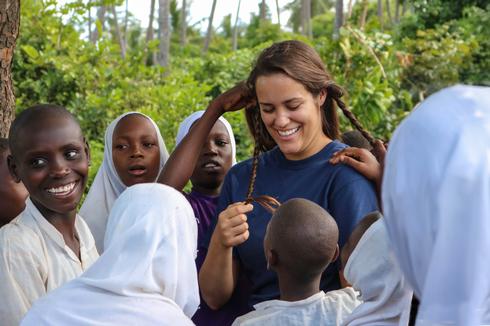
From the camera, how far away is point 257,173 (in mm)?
3262

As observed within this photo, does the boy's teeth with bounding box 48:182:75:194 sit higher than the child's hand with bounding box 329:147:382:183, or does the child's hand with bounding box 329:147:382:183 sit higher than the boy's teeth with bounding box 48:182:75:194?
the child's hand with bounding box 329:147:382:183

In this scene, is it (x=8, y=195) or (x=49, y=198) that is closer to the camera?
(x=49, y=198)

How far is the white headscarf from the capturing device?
1488mm

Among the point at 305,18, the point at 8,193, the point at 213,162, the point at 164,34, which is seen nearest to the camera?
the point at 8,193

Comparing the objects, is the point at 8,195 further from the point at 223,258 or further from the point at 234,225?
the point at 234,225

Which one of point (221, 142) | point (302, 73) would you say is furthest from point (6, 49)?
point (302, 73)

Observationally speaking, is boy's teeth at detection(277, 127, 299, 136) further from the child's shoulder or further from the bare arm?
the child's shoulder

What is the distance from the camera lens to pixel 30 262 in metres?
3.01

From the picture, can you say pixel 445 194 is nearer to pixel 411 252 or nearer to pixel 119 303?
pixel 411 252

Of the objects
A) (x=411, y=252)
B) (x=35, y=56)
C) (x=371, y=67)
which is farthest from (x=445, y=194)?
(x=35, y=56)

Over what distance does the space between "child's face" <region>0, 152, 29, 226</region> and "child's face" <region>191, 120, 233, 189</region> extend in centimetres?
84

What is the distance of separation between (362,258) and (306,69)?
1126 mm

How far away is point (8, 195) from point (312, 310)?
1.77m

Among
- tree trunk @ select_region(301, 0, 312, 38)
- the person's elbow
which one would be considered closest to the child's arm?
the person's elbow
